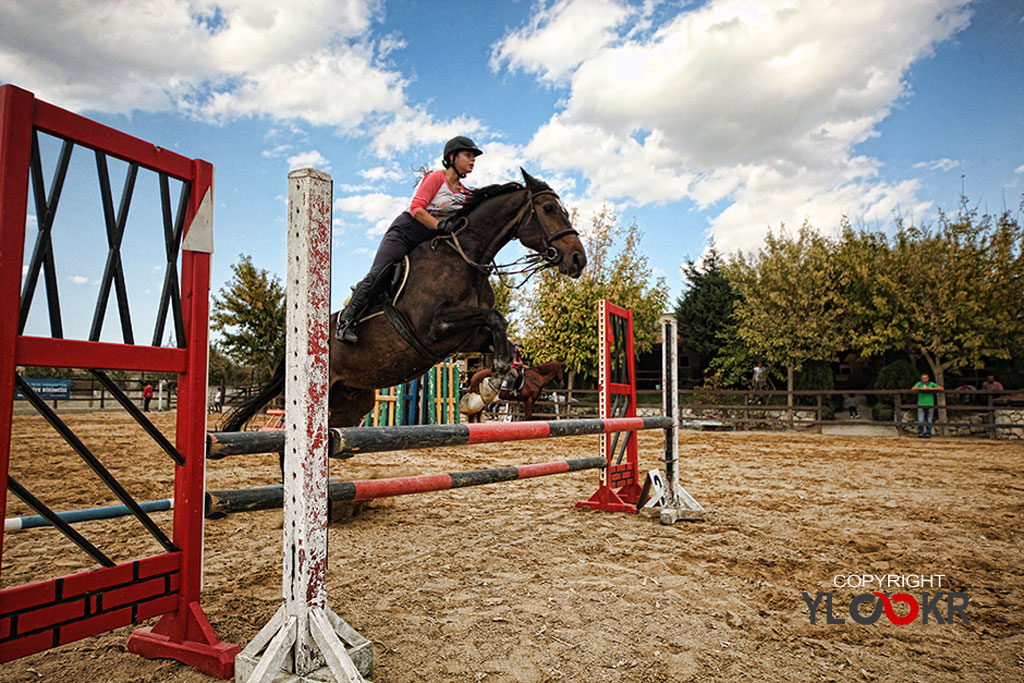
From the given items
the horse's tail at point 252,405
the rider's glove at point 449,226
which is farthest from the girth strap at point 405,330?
the horse's tail at point 252,405

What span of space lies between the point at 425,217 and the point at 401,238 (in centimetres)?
27

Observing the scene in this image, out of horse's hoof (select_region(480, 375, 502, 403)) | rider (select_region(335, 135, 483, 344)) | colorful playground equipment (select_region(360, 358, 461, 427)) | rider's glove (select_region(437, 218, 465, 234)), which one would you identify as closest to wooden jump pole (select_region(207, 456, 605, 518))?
horse's hoof (select_region(480, 375, 502, 403))

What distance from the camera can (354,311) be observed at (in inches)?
138

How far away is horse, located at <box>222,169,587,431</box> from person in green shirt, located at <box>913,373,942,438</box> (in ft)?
39.2

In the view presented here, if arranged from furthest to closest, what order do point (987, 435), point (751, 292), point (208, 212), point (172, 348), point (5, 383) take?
point (751, 292) → point (987, 435) → point (208, 212) → point (172, 348) → point (5, 383)

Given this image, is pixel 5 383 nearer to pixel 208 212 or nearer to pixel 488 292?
pixel 208 212

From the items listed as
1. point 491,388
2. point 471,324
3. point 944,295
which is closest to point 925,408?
point 944,295

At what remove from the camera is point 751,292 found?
67.4ft

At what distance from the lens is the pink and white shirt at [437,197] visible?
3.62 m

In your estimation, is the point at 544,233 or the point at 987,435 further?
the point at 987,435

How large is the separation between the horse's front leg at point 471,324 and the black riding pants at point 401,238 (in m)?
0.59

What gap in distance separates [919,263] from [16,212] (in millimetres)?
20253

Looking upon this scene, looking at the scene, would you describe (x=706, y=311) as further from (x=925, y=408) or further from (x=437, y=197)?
(x=437, y=197)

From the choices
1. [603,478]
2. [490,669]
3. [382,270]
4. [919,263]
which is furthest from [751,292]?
[490,669]
